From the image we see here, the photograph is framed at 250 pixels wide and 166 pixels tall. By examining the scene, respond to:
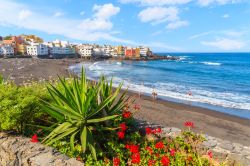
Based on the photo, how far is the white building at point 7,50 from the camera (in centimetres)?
9232

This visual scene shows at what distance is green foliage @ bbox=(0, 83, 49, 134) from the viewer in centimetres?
487

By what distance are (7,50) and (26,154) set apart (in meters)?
101

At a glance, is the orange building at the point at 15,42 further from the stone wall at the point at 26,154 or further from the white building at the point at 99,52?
the stone wall at the point at 26,154

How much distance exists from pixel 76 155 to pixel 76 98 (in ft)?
3.52

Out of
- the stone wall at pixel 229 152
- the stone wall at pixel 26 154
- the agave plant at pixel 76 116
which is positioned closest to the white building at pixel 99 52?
the stone wall at pixel 229 152

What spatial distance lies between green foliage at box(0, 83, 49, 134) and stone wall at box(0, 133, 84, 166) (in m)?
0.32

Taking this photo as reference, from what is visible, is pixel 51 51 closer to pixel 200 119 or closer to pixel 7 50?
pixel 7 50

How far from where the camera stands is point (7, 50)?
94625mm

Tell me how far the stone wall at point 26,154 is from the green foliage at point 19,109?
1.06 ft

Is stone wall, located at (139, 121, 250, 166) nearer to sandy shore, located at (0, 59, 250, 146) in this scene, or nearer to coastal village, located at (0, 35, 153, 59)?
sandy shore, located at (0, 59, 250, 146)

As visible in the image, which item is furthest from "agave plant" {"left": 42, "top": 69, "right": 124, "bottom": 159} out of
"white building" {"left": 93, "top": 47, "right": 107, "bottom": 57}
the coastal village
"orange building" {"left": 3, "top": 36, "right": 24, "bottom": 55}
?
"white building" {"left": 93, "top": 47, "right": 107, "bottom": 57}

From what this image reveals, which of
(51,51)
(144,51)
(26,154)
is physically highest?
(144,51)

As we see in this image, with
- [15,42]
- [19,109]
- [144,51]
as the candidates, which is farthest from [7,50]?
[19,109]

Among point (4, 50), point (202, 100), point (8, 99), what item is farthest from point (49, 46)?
point (8, 99)
